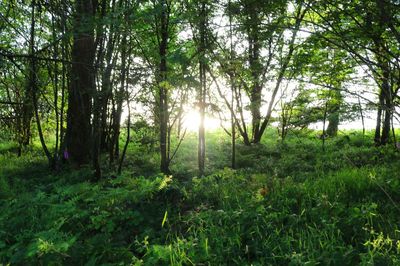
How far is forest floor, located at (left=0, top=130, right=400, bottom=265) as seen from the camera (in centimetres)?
309

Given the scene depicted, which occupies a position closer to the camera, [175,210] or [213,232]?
[213,232]

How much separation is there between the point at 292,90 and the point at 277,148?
8.27ft

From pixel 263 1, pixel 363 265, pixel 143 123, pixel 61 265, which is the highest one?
pixel 263 1

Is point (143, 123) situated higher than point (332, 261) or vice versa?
point (143, 123)

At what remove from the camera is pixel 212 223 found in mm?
3836

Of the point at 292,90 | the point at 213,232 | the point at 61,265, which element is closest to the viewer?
the point at 61,265

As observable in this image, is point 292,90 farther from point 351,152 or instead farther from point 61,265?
point 61,265

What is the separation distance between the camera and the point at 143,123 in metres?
7.79

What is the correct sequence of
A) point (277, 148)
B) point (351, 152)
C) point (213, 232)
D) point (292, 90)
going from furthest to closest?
point (292, 90) → point (277, 148) → point (351, 152) → point (213, 232)

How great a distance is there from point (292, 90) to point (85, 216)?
867 cm

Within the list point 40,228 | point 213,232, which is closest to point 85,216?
point 40,228

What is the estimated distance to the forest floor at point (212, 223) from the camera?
10.1ft

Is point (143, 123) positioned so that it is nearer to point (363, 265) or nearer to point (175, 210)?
point (175, 210)

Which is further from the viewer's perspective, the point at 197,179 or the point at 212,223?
the point at 197,179
